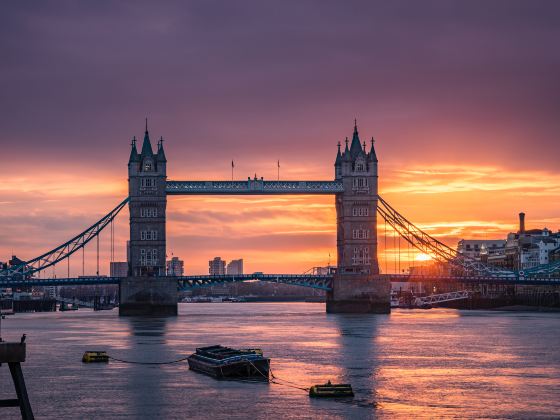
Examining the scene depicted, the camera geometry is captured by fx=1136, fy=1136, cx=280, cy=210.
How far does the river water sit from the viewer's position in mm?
52344

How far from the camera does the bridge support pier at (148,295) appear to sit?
16125 cm

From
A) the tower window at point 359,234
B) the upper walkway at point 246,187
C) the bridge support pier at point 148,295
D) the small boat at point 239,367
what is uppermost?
the upper walkway at point 246,187

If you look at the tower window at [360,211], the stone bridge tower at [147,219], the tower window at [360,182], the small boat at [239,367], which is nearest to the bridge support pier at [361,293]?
the tower window at [360,211]

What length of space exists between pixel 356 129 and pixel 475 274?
3527 cm

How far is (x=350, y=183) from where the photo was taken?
168125mm

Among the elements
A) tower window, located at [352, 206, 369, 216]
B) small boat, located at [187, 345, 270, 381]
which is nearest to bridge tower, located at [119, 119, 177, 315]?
tower window, located at [352, 206, 369, 216]

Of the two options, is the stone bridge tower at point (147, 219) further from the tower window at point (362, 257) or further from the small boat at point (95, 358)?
the small boat at point (95, 358)

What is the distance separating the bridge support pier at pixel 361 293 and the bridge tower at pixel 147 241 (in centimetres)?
2417

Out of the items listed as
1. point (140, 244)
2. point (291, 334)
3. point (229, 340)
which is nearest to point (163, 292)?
point (140, 244)

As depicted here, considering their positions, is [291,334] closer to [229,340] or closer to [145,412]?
[229,340]

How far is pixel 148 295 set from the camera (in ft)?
530

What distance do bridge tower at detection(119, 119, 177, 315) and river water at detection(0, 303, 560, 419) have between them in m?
47.5

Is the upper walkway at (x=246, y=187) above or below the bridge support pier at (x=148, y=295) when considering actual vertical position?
above

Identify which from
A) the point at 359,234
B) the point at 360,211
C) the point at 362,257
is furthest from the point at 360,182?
the point at 362,257
